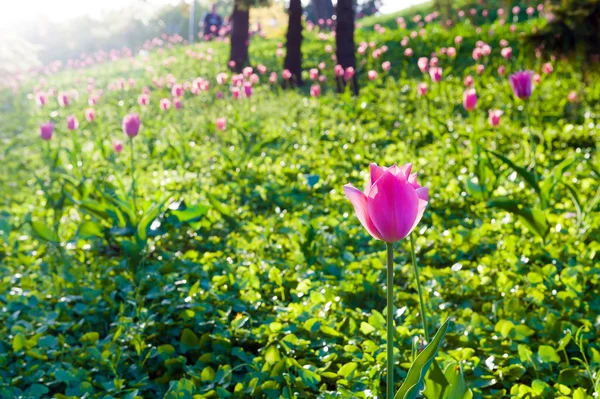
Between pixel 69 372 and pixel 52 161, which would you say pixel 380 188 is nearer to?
pixel 69 372

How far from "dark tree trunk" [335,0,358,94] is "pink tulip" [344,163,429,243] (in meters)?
7.26

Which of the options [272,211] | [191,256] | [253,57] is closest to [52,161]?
[272,211]

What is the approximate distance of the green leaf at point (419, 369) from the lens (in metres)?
1.30

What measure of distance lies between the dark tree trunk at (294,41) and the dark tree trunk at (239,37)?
5.74 feet

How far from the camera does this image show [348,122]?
6543 mm

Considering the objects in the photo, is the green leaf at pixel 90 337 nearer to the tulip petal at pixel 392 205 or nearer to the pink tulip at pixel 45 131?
the tulip petal at pixel 392 205

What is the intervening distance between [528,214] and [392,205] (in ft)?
6.18

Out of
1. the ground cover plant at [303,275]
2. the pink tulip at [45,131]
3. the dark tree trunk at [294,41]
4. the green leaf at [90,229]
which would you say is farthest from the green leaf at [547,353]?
the dark tree trunk at [294,41]

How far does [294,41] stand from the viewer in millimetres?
10422

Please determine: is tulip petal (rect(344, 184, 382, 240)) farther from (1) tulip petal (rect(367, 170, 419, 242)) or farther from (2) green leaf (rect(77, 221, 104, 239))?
(2) green leaf (rect(77, 221, 104, 239))

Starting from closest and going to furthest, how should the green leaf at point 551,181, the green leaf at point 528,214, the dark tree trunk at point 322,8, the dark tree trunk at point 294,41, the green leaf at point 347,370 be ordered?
the green leaf at point 347,370, the green leaf at point 528,214, the green leaf at point 551,181, the dark tree trunk at point 294,41, the dark tree trunk at point 322,8

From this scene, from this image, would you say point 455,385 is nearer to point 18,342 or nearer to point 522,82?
point 18,342

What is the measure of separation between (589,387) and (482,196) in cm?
179

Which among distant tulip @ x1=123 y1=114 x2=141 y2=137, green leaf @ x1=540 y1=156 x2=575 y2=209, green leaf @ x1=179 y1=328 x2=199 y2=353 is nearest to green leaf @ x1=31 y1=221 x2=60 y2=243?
distant tulip @ x1=123 y1=114 x2=141 y2=137
